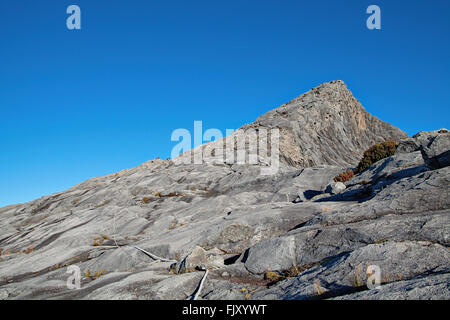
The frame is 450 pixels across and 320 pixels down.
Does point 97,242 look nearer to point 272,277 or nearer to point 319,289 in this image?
point 272,277

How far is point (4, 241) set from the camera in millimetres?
30859

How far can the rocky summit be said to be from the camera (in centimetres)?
807

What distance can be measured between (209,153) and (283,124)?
18479 mm

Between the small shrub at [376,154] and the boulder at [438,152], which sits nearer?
the boulder at [438,152]

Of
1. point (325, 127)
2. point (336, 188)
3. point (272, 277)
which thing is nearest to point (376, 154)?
Answer: point (336, 188)

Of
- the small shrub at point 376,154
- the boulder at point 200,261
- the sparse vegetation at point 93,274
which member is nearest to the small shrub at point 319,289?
the boulder at point 200,261

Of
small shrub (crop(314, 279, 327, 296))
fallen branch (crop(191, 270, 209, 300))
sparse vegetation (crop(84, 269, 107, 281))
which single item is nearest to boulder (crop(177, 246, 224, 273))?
fallen branch (crop(191, 270, 209, 300))

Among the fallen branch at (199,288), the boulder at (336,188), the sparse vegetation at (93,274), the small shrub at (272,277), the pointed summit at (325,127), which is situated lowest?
the sparse vegetation at (93,274)

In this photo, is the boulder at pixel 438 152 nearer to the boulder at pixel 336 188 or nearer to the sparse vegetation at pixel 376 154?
the boulder at pixel 336 188

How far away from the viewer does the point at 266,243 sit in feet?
39.9

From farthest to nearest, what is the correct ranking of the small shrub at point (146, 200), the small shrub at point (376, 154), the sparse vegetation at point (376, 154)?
the small shrub at point (146, 200)
the small shrub at point (376, 154)
the sparse vegetation at point (376, 154)

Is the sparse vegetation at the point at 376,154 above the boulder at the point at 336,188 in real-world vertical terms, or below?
above

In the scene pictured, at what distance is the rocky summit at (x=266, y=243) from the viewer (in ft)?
26.5

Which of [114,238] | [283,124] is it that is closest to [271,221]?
[114,238]
